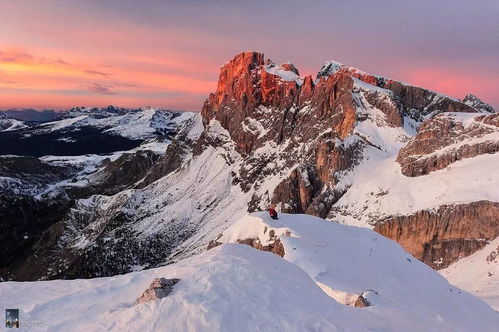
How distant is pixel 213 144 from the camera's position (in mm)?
175875

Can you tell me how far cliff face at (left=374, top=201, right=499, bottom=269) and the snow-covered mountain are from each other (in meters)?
0.19

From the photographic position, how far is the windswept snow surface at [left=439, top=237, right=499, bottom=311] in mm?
48469

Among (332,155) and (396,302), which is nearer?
(396,302)

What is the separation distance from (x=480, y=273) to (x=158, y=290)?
186 ft

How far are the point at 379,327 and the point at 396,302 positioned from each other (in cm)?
912

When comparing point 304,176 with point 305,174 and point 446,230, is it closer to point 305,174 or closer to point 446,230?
point 305,174

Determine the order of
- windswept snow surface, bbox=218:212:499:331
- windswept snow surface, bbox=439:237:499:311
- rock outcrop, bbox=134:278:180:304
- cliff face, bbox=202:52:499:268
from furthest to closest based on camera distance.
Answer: cliff face, bbox=202:52:499:268
windswept snow surface, bbox=439:237:499:311
windswept snow surface, bbox=218:212:499:331
rock outcrop, bbox=134:278:180:304

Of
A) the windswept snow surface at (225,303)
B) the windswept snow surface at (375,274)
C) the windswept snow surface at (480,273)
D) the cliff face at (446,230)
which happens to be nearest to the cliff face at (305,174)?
the cliff face at (446,230)

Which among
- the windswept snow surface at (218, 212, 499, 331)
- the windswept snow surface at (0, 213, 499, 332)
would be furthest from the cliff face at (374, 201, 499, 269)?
the windswept snow surface at (0, 213, 499, 332)

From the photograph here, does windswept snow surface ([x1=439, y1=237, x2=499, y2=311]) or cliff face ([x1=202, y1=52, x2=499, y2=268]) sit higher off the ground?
cliff face ([x1=202, y1=52, x2=499, y2=268])

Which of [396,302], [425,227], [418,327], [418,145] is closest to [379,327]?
[418,327]

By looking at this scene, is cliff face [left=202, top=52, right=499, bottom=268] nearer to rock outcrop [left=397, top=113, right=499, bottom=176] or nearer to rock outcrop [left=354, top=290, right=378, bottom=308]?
rock outcrop [left=397, top=113, right=499, bottom=176]

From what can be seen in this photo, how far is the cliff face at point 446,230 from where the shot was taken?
68000mm

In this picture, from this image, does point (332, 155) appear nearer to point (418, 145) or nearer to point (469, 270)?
point (418, 145)
